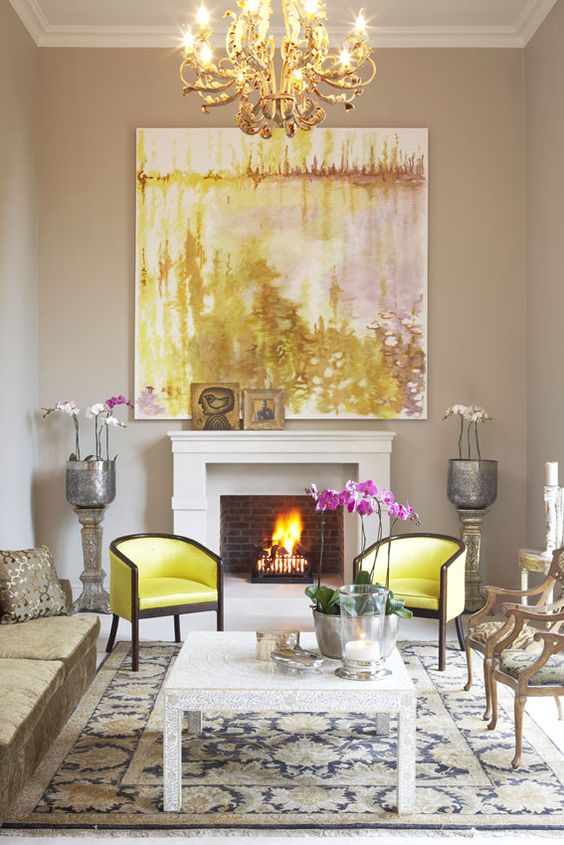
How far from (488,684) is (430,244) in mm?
3925

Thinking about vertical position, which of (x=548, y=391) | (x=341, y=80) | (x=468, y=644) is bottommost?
(x=468, y=644)

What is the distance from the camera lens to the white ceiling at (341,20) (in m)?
6.62

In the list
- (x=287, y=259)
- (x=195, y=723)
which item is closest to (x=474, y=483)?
(x=287, y=259)

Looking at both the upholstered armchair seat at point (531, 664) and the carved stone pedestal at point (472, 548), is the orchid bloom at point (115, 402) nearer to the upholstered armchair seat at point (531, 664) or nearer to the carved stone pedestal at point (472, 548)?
the carved stone pedestal at point (472, 548)

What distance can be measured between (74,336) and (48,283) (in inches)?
18.8

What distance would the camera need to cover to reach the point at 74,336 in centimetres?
712

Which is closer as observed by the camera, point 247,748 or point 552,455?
point 247,748

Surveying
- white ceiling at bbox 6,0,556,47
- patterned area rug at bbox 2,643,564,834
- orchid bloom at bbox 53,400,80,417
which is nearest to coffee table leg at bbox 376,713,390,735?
patterned area rug at bbox 2,643,564,834

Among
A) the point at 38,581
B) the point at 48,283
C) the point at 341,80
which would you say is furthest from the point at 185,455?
the point at 341,80

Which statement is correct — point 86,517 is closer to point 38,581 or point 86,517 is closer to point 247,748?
point 38,581

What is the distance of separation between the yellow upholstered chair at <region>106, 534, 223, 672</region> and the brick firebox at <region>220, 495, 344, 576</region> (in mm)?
1721

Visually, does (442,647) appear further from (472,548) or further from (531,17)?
(531,17)

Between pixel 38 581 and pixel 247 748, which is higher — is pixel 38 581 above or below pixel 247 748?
above

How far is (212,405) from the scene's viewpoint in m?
7.04
